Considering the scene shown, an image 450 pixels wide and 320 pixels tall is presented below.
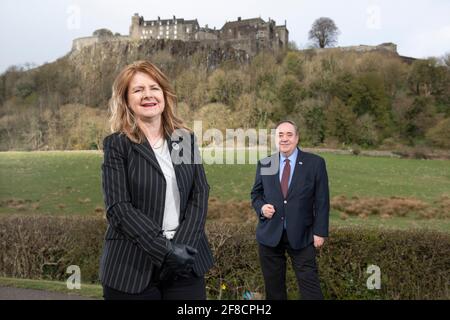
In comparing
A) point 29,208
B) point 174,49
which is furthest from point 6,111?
point 29,208

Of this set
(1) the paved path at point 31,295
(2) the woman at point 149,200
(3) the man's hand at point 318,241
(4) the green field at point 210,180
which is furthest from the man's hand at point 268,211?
(4) the green field at point 210,180

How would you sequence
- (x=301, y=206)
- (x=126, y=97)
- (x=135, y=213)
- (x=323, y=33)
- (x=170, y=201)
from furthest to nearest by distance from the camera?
1. (x=323, y=33)
2. (x=301, y=206)
3. (x=126, y=97)
4. (x=170, y=201)
5. (x=135, y=213)

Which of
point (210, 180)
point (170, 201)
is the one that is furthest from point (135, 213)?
point (210, 180)

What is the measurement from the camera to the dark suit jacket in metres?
3.82

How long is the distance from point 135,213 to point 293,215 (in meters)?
2.07

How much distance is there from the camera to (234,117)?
48.6 metres

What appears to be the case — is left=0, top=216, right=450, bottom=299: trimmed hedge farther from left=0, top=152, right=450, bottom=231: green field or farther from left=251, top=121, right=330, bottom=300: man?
→ left=0, top=152, right=450, bottom=231: green field

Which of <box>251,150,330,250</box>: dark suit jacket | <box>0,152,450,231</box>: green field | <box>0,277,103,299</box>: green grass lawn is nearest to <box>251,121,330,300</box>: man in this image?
<box>251,150,330,250</box>: dark suit jacket

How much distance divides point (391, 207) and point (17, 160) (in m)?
27.3

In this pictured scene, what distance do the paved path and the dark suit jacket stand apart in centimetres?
281

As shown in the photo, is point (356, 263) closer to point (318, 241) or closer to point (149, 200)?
point (318, 241)

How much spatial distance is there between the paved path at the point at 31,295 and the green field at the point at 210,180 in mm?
15374

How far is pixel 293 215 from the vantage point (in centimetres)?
386
